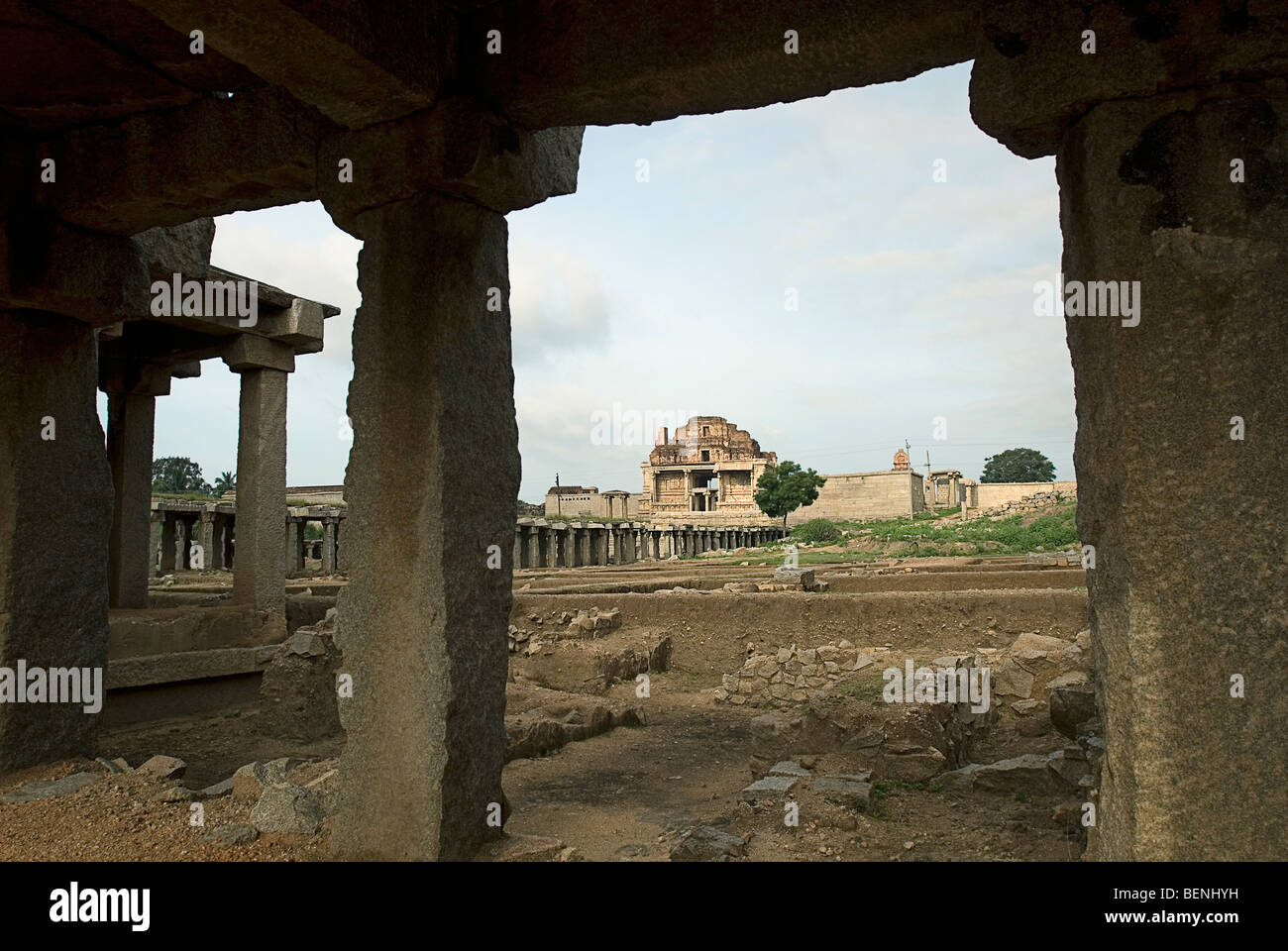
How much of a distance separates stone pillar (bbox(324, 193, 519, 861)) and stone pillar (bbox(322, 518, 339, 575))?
1996 centimetres

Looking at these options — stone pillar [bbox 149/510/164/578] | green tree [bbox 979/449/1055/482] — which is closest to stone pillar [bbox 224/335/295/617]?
stone pillar [bbox 149/510/164/578]

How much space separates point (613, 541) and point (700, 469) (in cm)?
2228

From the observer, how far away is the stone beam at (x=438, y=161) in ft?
12.6

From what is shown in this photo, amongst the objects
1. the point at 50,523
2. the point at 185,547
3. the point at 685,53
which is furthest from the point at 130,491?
the point at 185,547

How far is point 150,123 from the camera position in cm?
491

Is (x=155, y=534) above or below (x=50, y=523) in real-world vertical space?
below

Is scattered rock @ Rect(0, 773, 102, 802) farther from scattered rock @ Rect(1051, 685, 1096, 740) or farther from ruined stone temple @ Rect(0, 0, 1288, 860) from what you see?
scattered rock @ Rect(1051, 685, 1096, 740)

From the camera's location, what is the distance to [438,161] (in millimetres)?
3844

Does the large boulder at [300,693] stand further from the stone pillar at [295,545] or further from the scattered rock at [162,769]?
the stone pillar at [295,545]

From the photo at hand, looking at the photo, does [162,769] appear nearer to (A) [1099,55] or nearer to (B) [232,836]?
(B) [232,836]

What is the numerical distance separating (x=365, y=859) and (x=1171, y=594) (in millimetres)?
3484

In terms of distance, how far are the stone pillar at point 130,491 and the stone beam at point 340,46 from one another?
28.3 ft

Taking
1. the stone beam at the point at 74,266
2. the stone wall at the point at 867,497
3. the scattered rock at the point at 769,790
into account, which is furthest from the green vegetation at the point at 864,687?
the stone wall at the point at 867,497

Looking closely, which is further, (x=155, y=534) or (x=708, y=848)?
(x=155, y=534)
